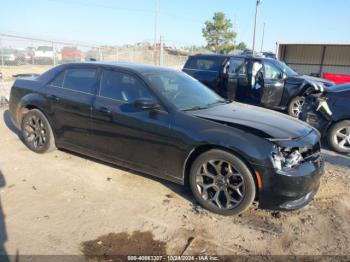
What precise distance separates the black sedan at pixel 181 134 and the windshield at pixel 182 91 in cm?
2

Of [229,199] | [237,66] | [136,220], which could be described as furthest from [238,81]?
[136,220]

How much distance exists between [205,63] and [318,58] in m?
17.8

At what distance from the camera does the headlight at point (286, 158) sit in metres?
3.34

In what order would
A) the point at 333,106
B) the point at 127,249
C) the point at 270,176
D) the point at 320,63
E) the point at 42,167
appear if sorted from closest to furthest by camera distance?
the point at 127,249 < the point at 270,176 < the point at 42,167 < the point at 333,106 < the point at 320,63

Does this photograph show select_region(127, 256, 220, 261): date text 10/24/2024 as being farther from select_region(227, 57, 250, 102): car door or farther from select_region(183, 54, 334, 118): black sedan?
select_region(227, 57, 250, 102): car door

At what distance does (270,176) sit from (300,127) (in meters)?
1.00

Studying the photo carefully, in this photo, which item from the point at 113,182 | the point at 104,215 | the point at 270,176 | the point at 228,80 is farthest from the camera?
the point at 228,80

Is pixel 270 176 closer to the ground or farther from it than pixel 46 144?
farther from it

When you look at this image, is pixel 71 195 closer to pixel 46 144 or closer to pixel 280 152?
pixel 46 144

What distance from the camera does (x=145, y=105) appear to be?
3875 millimetres

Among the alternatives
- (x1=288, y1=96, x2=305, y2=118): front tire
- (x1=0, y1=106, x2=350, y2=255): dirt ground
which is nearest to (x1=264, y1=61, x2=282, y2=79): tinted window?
(x1=288, y1=96, x2=305, y2=118): front tire

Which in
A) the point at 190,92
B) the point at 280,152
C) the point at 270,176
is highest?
the point at 190,92

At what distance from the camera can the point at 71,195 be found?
159 inches

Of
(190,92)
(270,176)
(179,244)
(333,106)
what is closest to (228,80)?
(333,106)
